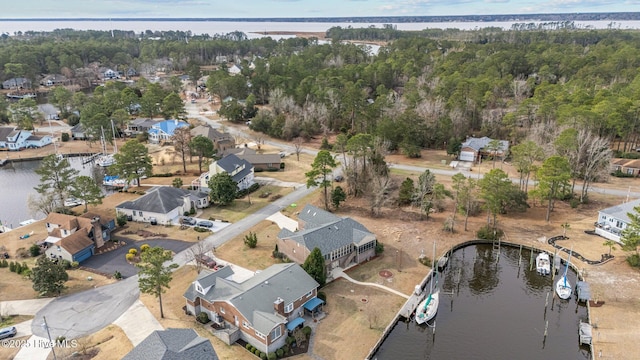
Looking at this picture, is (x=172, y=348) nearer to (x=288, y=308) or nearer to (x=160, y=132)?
(x=288, y=308)

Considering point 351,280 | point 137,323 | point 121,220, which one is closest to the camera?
point 137,323

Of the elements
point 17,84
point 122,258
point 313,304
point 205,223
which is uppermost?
point 17,84

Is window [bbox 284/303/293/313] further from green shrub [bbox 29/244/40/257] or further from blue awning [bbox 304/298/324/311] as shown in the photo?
green shrub [bbox 29/244/40/257]

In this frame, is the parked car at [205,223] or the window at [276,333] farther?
the parked car at [205,223]

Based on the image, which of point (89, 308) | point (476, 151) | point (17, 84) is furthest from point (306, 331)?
point (17, 84)

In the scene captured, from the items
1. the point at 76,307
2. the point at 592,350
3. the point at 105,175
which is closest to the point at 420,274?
the point at 592,350

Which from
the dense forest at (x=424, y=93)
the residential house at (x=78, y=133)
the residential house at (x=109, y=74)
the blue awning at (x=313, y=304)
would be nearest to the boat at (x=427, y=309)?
the blue awning at (x=313, y=304)

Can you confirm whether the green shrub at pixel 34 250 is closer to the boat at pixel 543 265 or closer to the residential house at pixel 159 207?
the residential house at pixel 159 207
